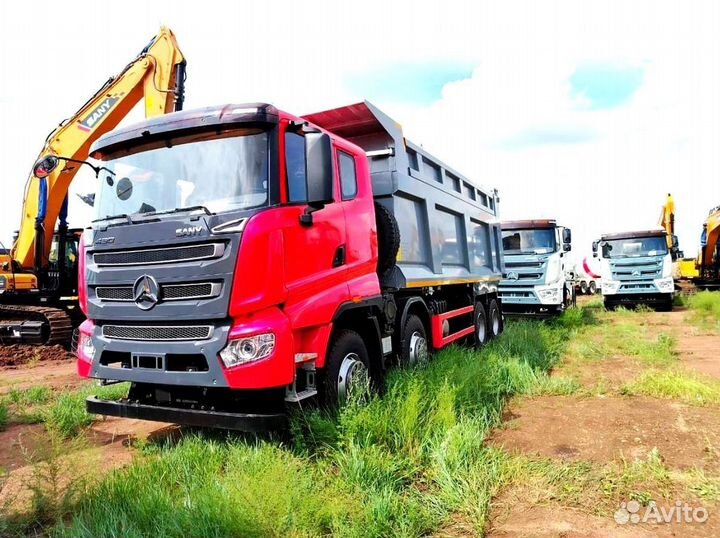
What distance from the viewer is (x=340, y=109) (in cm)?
559

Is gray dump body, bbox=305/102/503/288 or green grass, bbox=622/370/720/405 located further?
gray dump body, bbox=305/102/503/288

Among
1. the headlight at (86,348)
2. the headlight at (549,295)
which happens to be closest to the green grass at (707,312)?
the headlight at (549,295)

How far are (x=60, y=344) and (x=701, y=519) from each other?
11030 millimetres

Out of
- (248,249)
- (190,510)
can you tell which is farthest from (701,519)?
(248,249)

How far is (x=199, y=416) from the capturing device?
3.70m

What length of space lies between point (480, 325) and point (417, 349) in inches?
130

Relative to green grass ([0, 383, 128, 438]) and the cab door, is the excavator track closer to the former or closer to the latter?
green grass ([0, 383, 128, 438])

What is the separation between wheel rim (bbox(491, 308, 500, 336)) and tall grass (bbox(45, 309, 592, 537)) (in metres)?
5.55

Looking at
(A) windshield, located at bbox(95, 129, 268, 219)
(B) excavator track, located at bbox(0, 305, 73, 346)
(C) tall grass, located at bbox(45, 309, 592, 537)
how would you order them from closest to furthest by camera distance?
(C) tall grass, located at bbox(45, 309, 592, 537), (A) windshield, located at bbox(95, 129, 268, 219), (B) excavator track, located at bbox(0, 305, 73, 346)

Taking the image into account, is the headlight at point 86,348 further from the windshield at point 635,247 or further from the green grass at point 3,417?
the windshield at point 635,247

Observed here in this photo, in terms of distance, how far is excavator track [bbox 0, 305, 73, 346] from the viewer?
9.72 metres

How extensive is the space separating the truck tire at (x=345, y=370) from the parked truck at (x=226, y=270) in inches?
0.5

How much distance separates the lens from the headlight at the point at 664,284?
16.8 meters

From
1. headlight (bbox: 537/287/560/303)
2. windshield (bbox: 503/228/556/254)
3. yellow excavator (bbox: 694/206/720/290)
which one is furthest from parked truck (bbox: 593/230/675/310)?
headlight (bbox: 537/287/560/303)
